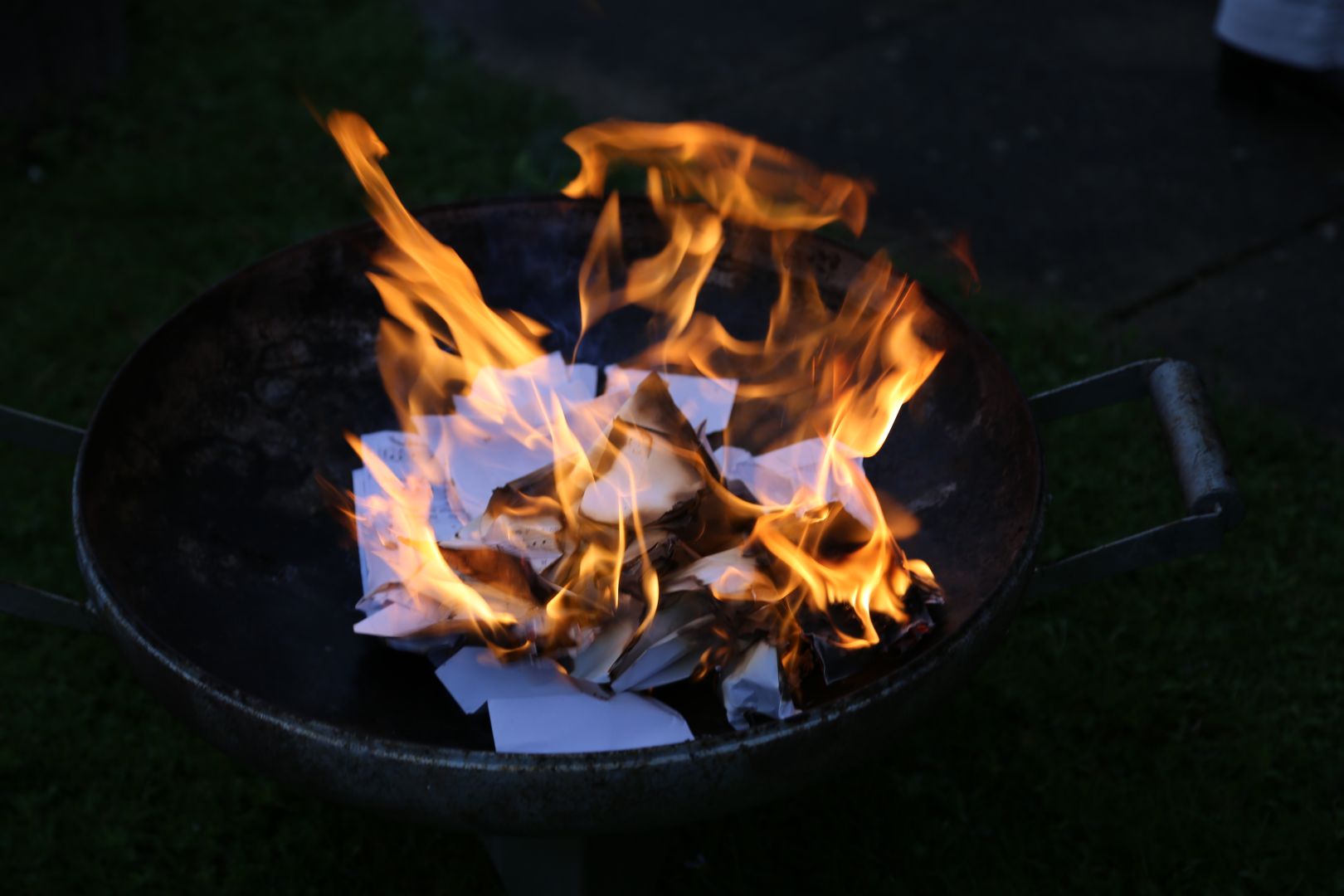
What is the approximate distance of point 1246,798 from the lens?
2.29 m

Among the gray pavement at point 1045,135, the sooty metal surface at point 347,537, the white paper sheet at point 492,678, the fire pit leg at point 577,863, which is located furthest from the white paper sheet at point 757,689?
the gray pavement at point 1045,135

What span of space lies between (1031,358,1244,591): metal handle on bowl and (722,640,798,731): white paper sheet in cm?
37

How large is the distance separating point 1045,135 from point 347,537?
322 cm

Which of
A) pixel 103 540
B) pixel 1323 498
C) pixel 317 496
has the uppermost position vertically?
pixel 103 540

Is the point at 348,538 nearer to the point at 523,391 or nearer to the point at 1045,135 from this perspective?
the point at 523,391

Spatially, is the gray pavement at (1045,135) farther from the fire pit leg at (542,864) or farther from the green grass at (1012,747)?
the fire pit leg at (542,864)

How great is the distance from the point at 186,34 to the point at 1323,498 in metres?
4.58

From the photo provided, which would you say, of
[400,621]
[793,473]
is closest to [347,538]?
[400,621]

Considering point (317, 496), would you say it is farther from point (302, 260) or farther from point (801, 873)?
point (801, 873)

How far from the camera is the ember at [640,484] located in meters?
1.59

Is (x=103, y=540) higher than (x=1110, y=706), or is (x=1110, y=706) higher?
(x=103, y=540)

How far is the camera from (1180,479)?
153cm

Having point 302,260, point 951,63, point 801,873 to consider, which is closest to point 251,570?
point 302,260

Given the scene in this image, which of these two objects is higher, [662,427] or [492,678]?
[662,427]
